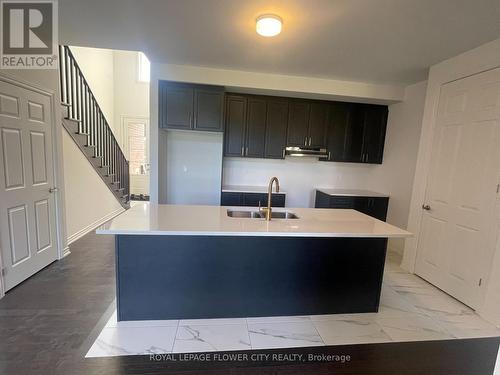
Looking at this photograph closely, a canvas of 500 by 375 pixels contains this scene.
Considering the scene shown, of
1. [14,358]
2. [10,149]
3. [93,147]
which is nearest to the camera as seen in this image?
[14,358]

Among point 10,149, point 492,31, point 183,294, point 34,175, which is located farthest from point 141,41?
point 492,31

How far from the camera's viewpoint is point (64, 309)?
2.22 metres

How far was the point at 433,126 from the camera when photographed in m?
3.00

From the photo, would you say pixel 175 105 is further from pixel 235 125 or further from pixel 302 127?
pixel 302 127

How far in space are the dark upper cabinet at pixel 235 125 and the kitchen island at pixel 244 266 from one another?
1.85 m

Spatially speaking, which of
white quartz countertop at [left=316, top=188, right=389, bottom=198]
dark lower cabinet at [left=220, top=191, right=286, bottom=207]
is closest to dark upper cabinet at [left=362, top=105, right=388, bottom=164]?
white quartz countertop at [left=316, top=188, right=389, bottom=198]

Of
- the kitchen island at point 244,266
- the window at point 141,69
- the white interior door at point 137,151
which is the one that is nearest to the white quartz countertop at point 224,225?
the kitchen island at point 244,266

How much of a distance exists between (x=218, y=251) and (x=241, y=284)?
365 millimetres

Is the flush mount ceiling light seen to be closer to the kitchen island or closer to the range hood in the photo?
the kitchen island

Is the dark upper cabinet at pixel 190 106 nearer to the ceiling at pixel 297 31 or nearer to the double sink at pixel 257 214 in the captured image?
the ceiling at pixel 297 31

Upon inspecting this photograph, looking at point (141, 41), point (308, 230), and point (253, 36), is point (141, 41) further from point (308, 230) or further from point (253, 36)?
point (308, 230)

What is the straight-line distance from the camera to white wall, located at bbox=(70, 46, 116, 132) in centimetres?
510

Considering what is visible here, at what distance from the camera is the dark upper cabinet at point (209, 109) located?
3.59 meters

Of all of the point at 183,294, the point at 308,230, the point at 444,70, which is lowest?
the point at 183,294
